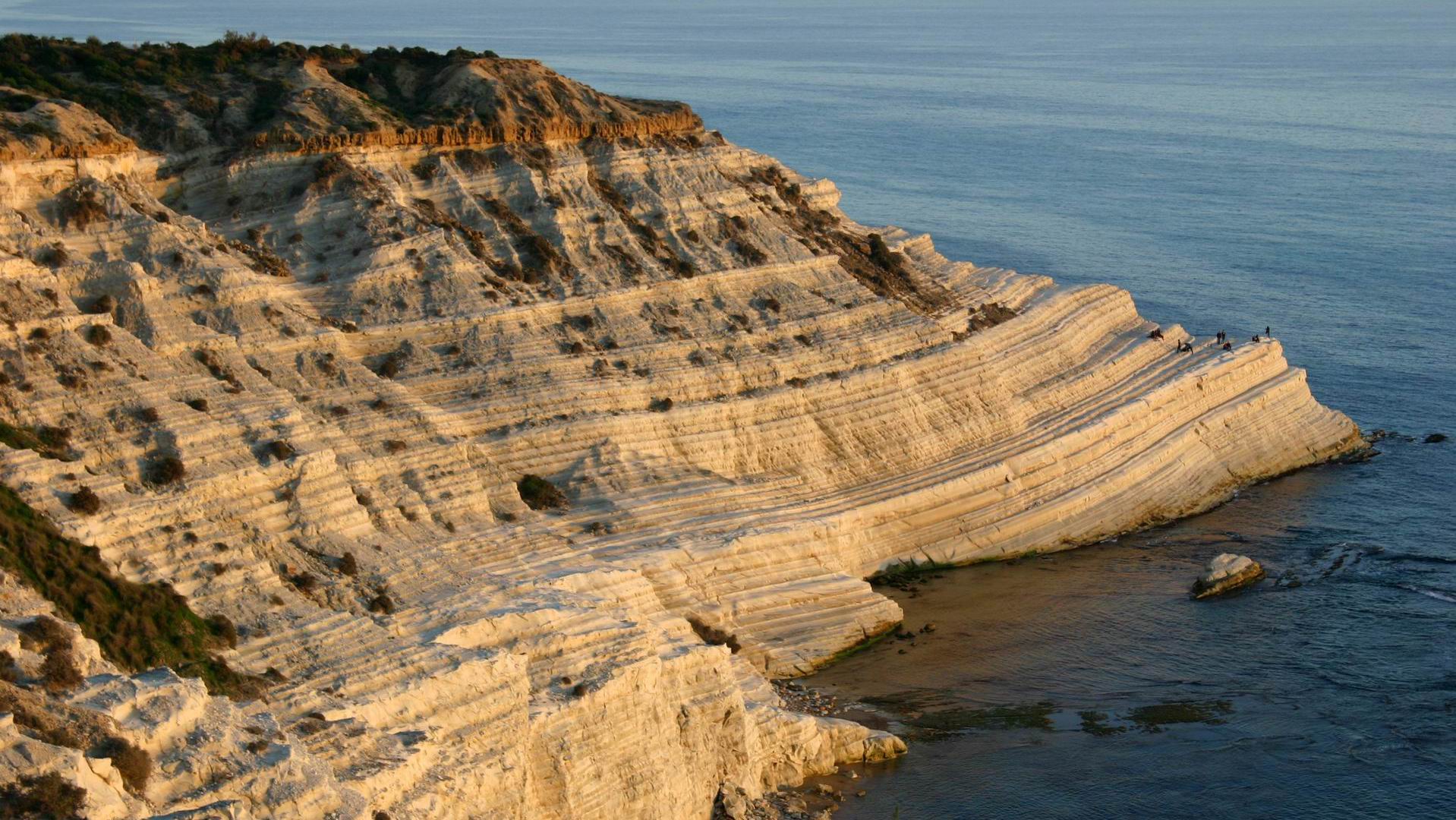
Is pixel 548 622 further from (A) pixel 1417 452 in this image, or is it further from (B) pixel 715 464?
(A) pixel 1417 452

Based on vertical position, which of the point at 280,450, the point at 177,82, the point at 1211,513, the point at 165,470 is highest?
the point at 177,82

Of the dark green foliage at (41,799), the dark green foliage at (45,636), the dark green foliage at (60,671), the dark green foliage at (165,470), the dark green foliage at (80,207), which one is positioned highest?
the dark green foliage at (80,207)

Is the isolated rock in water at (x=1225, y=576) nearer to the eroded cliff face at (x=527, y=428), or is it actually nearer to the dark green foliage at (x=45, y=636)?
the eroded cliff face at (x=527, y=428)

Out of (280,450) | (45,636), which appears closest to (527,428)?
(280,450)

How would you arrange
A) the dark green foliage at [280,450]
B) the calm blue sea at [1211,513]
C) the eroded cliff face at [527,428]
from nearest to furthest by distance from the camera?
the eroded cliff face at [527,428]
the dark green foliage at [280,450]
the calm blue sea at [1211,513]

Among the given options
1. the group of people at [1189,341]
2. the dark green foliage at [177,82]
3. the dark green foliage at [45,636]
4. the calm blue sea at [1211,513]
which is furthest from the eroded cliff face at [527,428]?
the calm blue sea at [1211,513]

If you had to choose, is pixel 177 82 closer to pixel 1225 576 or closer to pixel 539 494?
pixel 539 494

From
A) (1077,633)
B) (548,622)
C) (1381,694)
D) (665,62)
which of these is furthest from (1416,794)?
(665,62)

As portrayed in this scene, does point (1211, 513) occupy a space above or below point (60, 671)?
below
